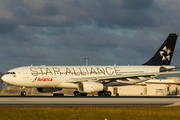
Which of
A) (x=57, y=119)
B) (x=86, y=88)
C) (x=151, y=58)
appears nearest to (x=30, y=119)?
(x=57, y=119)

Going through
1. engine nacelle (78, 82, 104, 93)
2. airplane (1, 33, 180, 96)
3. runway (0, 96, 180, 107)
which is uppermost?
airplane (1, 33, 180, 96)

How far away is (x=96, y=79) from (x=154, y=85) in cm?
4182

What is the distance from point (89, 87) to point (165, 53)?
60.5 feet

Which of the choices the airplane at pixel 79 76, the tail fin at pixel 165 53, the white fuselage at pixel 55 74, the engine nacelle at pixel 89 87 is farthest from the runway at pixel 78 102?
the tail fin at pixel 165 53

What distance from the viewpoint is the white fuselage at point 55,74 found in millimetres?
42281

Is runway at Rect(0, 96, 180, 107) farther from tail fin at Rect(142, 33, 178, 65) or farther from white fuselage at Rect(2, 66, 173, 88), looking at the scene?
tail fin at Rect(142, 33, 178, 65)

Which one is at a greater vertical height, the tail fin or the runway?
the tail fin

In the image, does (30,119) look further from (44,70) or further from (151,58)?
(151,58)

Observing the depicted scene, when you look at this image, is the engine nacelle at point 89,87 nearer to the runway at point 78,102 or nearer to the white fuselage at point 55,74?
the white fuselage at point 55,74

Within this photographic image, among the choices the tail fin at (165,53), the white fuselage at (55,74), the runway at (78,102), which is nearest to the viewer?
the runway at (78,102)

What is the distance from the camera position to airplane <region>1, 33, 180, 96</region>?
42.1 meters

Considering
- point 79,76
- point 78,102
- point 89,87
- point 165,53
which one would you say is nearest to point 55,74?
point 79,76

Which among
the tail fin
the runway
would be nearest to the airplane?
the tail fin

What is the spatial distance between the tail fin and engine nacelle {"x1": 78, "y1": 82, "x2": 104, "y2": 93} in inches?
540
